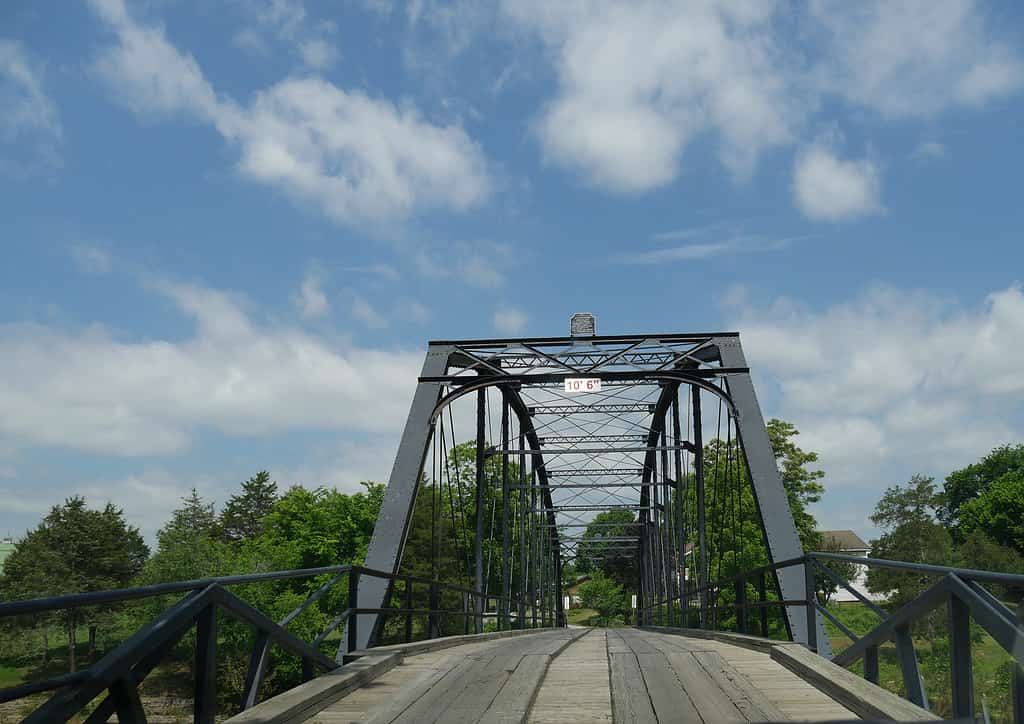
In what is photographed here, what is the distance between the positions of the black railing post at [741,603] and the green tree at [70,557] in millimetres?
46223

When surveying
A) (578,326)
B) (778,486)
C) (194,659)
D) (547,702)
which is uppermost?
(578,326)

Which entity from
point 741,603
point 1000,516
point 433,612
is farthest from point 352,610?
point 1000,516

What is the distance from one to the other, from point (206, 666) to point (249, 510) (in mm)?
108337

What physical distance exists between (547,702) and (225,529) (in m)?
106

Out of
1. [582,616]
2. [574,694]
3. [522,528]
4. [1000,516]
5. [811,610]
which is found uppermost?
[1000,516]

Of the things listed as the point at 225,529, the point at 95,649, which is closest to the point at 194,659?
the point at 95,649

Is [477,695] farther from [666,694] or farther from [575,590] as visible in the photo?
[575,590]

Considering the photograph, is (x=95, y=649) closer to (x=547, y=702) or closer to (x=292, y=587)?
(x=547, y=702)

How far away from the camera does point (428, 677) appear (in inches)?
242

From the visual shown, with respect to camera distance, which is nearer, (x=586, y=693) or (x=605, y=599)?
(x=586, y=693)

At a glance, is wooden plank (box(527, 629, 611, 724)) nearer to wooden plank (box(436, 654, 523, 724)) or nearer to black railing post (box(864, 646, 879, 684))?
wooden plank (box(436, 654, 523, 724))

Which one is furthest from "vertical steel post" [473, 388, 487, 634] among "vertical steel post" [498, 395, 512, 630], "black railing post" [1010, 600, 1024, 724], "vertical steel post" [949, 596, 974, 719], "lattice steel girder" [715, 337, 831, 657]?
"black railing post" [1010, 600, 1024, 724]

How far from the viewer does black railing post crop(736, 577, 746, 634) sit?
10.1 metres

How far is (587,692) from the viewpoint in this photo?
557cm
